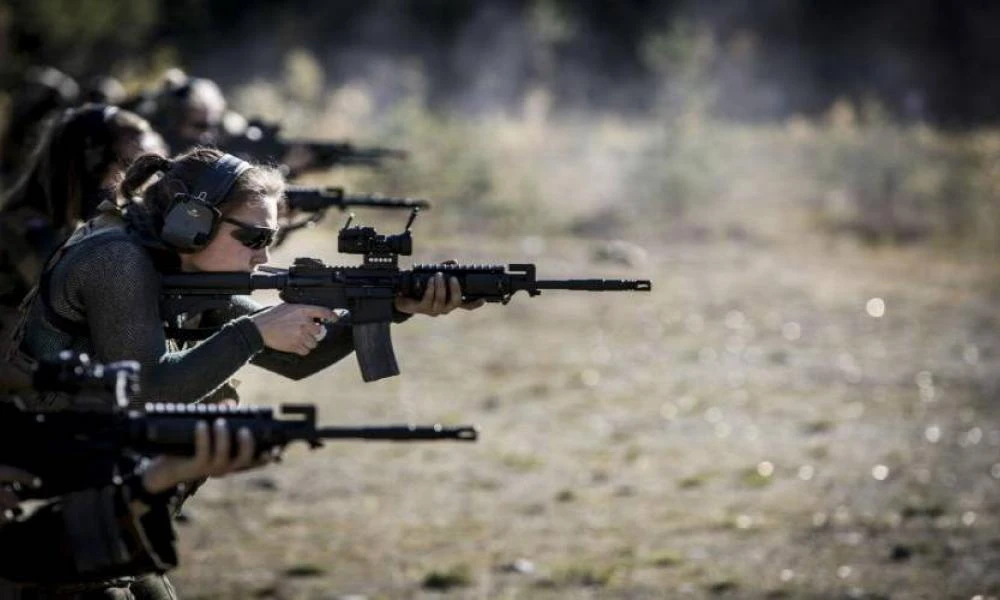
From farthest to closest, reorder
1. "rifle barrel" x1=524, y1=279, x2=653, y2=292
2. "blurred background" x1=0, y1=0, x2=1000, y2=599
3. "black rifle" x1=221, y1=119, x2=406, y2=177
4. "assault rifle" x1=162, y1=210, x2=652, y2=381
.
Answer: "black rifle" x1=221, y1=119, x2=406, y2=177 → "blurred background" x1=0, y1=0, x2=1000, y2=599 → "rifle barrel" x1=524, y1=279, x2=653, y2=292 → "assault rifle" x1=162, y1=210, x2=652, y2=381

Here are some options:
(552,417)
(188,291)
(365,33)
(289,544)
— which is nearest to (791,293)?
(552,417)

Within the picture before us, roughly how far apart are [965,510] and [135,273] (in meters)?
5.60

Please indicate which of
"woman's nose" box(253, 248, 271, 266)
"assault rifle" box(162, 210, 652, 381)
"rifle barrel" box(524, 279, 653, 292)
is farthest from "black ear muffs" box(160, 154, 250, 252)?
"rifle barrel" box(524, 279, 653, 292)

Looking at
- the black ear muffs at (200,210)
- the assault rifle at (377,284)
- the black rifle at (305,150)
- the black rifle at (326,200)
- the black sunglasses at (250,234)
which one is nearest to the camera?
the black ear muffs at (200,210)

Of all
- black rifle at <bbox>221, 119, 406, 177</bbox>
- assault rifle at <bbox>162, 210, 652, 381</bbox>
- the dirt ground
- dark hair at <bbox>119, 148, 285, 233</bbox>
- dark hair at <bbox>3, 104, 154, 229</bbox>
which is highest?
black rifle at <bbox>221, 119, 406, 177</bbox>

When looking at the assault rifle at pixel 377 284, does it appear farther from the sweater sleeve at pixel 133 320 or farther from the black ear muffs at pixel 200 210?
the sweater sleeve at pixel 133 320

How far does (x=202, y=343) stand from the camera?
182 inches

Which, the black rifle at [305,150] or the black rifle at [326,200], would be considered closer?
the black rifle at [326,200]

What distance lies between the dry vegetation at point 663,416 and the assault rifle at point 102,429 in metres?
3.86

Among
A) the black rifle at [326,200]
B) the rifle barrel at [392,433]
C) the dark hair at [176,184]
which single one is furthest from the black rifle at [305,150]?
the rifle barrel at [392,433]

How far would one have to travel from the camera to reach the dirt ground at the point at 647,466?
7895 mm

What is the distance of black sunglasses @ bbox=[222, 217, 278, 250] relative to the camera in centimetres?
476

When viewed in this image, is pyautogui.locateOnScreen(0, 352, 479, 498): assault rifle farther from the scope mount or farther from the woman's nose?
the scope mount

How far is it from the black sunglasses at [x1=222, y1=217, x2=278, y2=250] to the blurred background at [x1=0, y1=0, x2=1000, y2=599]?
3058 mm
